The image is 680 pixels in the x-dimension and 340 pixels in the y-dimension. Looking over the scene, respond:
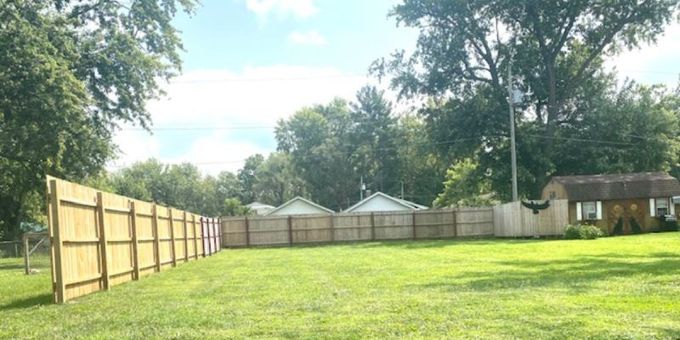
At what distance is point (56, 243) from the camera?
912 centimetres

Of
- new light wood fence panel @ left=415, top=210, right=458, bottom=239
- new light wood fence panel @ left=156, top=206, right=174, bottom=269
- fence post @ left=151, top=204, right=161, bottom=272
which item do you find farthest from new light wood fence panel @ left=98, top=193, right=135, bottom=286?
new light wood fence panel @ left=415, top=210, right=458, bottom=239

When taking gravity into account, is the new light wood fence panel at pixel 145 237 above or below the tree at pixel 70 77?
below

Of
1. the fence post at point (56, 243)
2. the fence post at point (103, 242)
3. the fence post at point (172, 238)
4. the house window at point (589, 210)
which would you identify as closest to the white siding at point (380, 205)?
the house window at point (589, 210)

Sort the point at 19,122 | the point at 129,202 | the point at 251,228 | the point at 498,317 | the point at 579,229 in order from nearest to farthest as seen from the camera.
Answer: the point at 498,317, the point at 129,202, the point at 19,122, the point at 579,229, the point at 251,228

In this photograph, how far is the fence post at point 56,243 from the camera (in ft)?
29.8

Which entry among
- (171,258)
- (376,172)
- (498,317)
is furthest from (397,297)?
(376,172)

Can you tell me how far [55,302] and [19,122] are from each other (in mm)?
15535

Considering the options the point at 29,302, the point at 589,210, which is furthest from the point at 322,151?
the point at 29,302

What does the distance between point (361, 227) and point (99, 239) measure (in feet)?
86.2

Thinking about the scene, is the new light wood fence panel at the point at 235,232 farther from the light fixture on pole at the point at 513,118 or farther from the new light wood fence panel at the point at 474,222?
the light fixture on pole at the point at 513,118

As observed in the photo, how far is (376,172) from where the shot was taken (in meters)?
81.6

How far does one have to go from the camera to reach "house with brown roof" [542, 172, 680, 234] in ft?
112

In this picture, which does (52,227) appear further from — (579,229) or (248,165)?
(248,165)

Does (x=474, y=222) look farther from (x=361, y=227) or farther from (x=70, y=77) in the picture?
(x=70, y=77)
